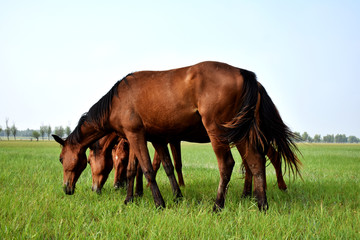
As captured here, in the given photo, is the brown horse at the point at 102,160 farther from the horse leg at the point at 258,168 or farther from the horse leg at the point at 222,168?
the horse leg at the point at 258,168

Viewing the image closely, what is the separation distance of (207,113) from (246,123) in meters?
0.57

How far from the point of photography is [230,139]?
13.2 ft

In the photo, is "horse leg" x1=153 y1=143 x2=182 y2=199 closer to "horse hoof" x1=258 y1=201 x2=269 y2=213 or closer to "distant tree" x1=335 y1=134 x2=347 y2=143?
"horse hoof" x1=258 y1=201 x2=269 y2=213

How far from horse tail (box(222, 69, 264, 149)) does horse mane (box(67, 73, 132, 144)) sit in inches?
87.0

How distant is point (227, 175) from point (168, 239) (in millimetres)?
1609

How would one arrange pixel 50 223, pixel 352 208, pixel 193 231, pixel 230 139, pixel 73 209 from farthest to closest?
pixel 352 208
pixel 73 209
pixel 230 139
pixel 50 223
pixel 193 231

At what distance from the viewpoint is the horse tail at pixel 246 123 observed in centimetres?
399

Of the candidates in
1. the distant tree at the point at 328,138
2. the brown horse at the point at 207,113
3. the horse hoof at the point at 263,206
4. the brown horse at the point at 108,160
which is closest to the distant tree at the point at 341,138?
the distant tree at the point at 328,138

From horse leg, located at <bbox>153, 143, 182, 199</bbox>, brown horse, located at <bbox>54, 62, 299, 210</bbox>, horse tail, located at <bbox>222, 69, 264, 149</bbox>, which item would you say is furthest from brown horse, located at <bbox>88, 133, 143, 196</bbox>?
horse tail, located at <bbox>222, 69, 264, 149</bbox>

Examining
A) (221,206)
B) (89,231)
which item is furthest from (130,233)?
(221,206)

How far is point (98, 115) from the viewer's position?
5.23 metres

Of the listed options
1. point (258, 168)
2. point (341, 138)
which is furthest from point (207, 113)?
point (341, 138)

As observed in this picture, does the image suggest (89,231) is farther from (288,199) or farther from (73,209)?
(288,199)

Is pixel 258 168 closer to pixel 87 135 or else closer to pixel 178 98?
pixel 178 98
